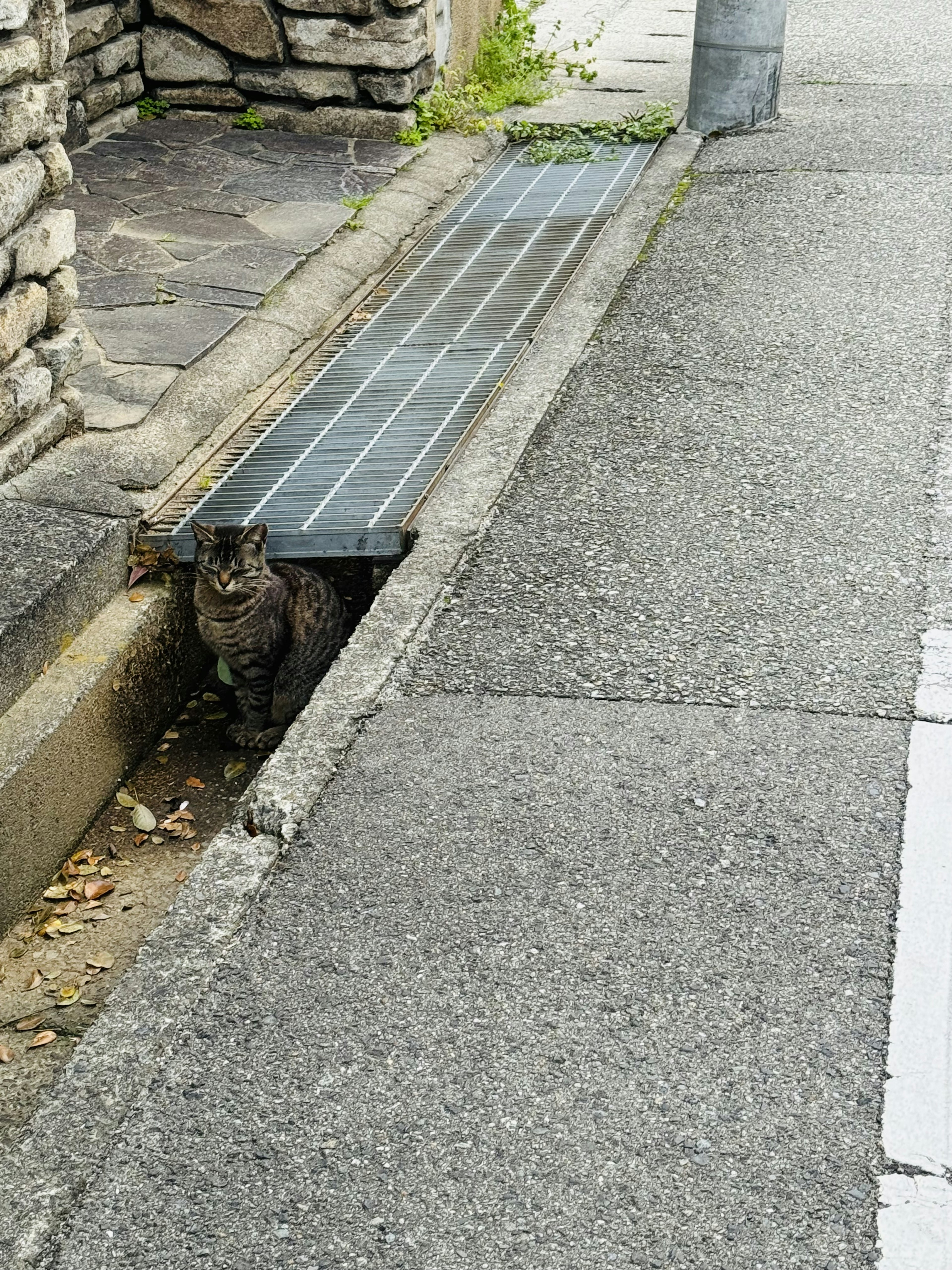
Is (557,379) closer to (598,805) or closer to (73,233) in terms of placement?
(73,233)

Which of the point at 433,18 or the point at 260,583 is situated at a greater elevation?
the point at 433,18

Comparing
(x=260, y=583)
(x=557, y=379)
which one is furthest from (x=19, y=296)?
(x=557, y=379)

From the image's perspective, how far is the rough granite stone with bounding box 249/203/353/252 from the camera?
5.95 meters

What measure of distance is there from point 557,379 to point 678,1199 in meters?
3.27

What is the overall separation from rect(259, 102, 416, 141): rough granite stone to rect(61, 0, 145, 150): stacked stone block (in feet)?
2.34

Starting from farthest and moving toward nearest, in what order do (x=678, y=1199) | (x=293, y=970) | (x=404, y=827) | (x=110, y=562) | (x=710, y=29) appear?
(x=710, y=29) < (x=110, y=562) < (x=404, y=827) < (x=293, y=970) < (x=678, y=1199)

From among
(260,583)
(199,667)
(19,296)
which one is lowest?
(199,667)

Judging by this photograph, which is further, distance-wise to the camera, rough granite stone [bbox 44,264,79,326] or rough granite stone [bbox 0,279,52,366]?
rough granite stone [bbox 44,264,79,326]

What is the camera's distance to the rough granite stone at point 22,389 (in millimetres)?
3871

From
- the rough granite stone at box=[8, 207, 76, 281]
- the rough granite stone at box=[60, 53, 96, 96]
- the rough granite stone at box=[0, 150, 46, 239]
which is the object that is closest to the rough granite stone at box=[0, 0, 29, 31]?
the rough granite stone at box=[0, 150, 46, 239]

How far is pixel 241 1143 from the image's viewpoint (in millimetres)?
2203

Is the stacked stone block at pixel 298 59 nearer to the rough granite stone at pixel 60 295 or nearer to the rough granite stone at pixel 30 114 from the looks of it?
the rough granite stone at pixel 30 114

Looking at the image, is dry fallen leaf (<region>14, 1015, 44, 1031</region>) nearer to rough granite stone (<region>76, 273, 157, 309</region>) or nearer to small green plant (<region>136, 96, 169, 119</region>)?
rough granite stone (<region>76, 273, 157, 309</region>)

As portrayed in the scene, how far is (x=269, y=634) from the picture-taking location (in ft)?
13.1
